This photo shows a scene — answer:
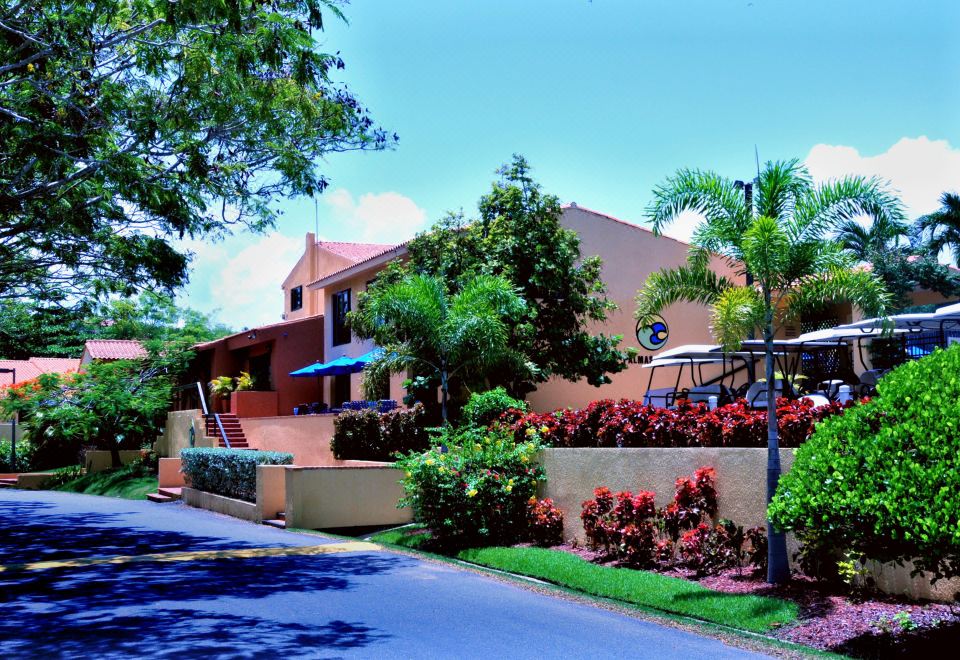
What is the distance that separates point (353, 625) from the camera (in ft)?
29.3

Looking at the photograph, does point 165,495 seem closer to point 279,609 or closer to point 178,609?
point 178,609

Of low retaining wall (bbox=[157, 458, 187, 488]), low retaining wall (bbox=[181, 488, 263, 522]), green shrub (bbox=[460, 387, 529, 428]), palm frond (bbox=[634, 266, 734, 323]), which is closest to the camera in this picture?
palm frond (bbox=[634, 266, 734, 323])

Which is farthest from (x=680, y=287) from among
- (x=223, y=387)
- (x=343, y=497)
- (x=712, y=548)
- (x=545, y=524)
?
(x=223, y=387)

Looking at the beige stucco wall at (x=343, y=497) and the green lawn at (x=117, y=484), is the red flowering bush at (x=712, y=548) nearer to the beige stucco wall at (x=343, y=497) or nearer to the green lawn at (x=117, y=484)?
the beige stucco wall at (x=343, y=497)

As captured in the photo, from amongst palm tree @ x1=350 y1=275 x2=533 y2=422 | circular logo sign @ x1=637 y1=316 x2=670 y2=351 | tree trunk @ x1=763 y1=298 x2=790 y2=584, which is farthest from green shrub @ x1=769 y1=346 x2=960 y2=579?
circular logo sign @ x1=637 y1=316 x2=670 y2=351

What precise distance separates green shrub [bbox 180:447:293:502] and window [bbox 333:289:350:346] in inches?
329

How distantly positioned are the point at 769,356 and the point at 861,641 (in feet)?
11.2

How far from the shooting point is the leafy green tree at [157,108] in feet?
38.9

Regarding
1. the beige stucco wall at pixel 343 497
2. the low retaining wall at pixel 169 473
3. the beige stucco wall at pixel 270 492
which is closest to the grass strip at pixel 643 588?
the beige stucco wall at pixel 343 497

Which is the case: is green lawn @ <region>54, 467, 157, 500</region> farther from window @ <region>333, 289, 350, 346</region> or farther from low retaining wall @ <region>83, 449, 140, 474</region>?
window @ <region>333, 289, 350, 346</region>

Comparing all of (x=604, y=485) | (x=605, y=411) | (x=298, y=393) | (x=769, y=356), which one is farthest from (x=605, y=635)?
(x=298, y=393)

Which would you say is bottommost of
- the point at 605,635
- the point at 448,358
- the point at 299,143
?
the point at 605,635

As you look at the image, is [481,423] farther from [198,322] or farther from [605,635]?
[198,322]

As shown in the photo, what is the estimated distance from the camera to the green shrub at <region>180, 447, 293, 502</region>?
19656mm
